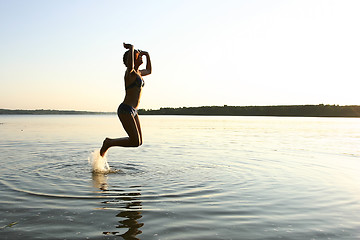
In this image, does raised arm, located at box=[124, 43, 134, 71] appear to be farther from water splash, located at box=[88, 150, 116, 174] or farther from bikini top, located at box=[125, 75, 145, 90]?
water splash, located at box=[88, 150, 116, 174]

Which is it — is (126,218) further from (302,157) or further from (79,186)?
(302,157)

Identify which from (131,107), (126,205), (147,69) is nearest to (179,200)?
(126,205)

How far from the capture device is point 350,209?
598cm

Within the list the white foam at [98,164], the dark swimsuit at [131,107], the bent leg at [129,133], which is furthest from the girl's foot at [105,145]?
the dark swimsuit at [131,107]

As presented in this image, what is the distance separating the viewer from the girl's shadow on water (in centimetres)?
461

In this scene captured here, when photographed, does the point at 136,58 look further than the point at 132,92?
Yes

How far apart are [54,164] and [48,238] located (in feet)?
21.4

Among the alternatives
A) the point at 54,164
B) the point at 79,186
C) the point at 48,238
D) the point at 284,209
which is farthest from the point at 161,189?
the point at 54,164

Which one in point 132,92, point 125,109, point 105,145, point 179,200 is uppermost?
point 132,92

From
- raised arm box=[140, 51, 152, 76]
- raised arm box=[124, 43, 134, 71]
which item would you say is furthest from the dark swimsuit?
raised arm box=[140, 51, 152, 76]

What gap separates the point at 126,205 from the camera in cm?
588

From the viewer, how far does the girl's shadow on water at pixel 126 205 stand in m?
4.61

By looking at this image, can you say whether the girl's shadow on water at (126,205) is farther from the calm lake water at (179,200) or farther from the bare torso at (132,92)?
the bare torso at (132,92)

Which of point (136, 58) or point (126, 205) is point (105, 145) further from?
point (126, 205)
